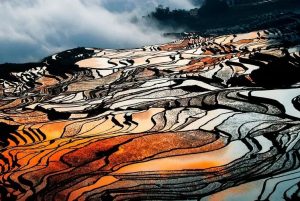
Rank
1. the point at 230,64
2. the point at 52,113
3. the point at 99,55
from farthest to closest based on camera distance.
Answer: the point at 99,55
the point at 230,64
the point at 52,113

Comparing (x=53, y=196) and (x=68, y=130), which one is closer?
(x=53, y=196)

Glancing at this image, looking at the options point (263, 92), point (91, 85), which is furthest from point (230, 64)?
point (91, 85)

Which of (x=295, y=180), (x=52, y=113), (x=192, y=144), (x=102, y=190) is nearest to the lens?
(x=295, y=180)

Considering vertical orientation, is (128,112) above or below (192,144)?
above

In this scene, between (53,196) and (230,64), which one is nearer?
(53,196)

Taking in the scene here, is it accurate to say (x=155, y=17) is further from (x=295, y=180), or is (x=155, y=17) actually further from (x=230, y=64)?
(x=295, y=180)

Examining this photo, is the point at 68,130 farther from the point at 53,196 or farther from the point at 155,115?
the point at 53,196

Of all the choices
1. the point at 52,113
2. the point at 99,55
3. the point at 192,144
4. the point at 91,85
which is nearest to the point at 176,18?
the point at 99,55

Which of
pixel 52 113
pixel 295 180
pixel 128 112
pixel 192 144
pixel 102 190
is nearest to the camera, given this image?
pixel 295 180

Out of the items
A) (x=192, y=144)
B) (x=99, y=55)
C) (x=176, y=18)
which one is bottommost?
(x=192, y=144)
